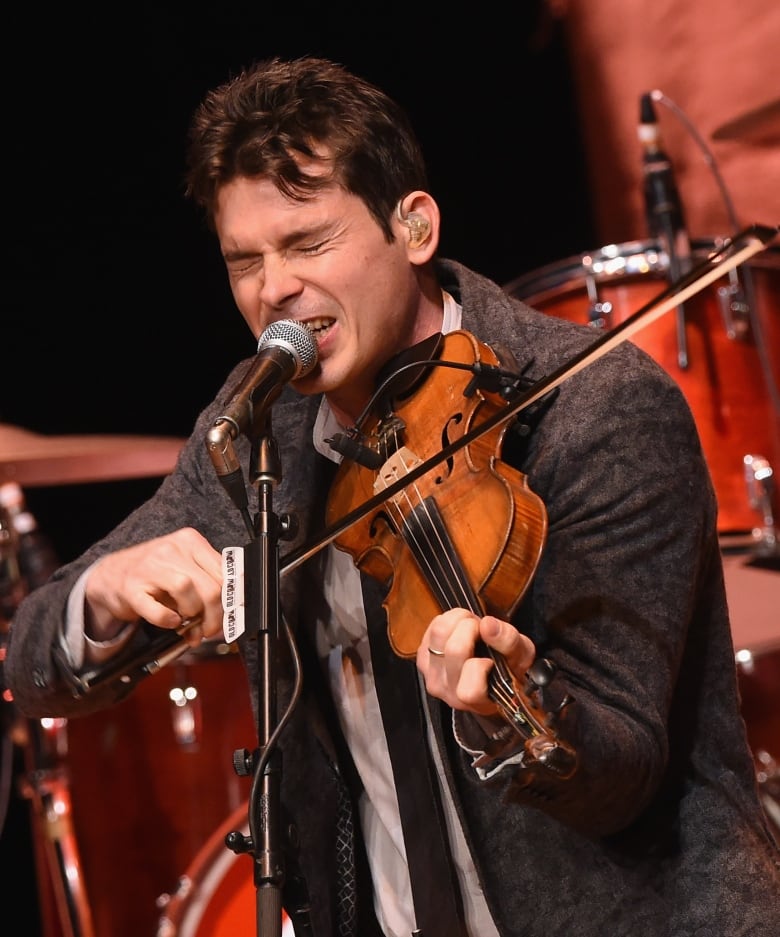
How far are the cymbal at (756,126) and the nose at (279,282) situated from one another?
53.4 inches

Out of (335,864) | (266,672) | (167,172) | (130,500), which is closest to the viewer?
(266,672)

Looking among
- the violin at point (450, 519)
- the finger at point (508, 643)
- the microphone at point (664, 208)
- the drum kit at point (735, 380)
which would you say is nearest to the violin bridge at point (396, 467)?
the violin at point (450, 519)

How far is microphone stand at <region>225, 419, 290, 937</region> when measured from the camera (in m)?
1.31

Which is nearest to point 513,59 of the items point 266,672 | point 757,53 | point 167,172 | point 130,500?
point 757,53

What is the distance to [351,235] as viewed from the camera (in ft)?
5.98

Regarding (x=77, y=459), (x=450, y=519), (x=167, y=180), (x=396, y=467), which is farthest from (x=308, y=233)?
(x=167, y=180)

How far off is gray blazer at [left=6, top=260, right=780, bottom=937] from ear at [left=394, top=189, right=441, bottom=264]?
0.21 metres

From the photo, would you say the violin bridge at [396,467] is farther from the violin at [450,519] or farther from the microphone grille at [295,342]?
the microphone grille at [295,342]

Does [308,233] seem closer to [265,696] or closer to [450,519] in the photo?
[450,519]

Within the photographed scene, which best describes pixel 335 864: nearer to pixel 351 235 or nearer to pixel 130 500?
pixel 351 235

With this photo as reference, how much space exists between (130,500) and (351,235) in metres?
2.81

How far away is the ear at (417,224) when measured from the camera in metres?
1.89

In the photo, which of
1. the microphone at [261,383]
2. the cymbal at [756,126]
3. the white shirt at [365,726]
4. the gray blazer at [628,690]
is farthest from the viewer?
the cymbal at [756,126]

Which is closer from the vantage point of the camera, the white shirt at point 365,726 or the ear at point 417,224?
the white shirt at point 365,726
